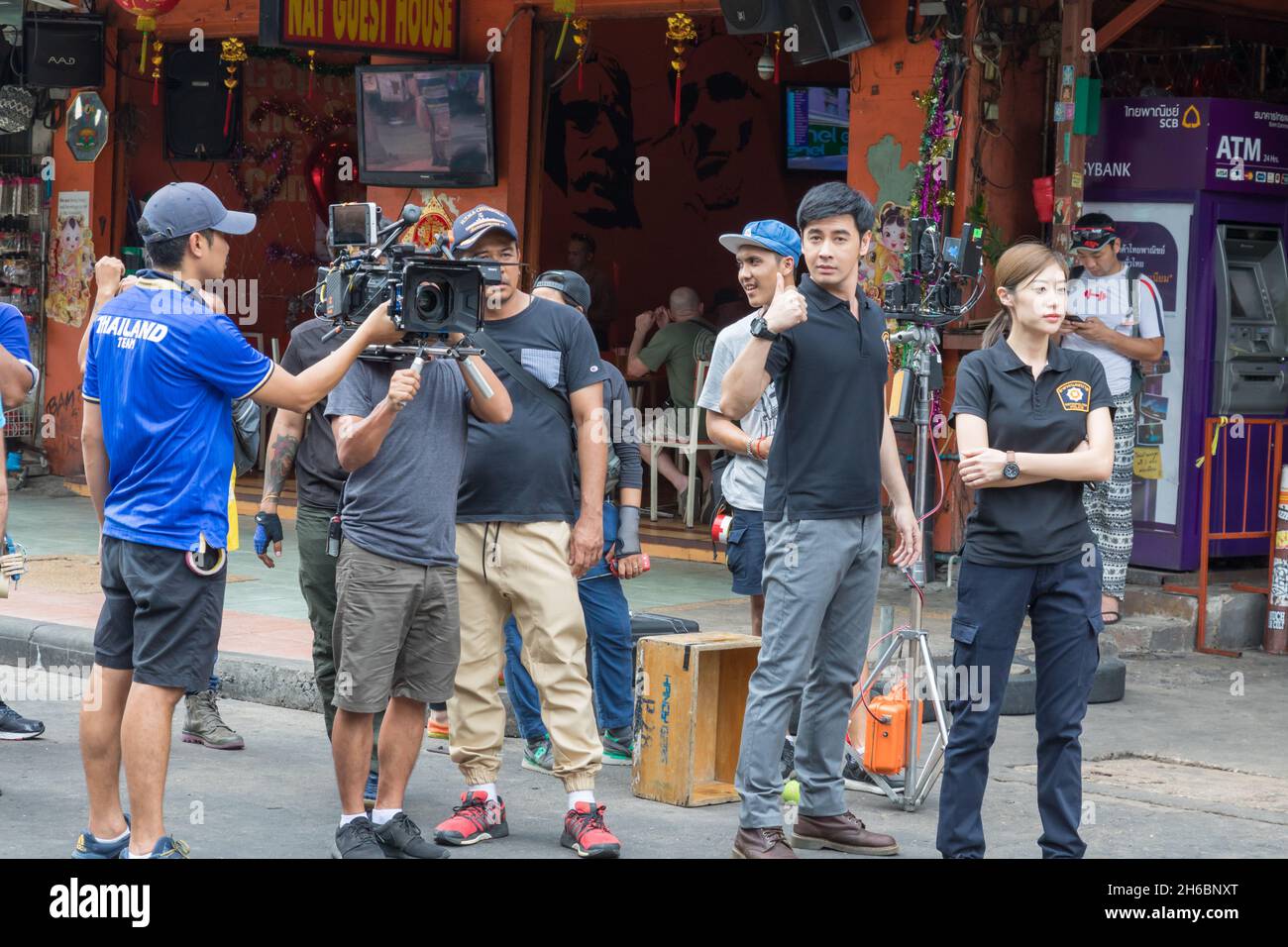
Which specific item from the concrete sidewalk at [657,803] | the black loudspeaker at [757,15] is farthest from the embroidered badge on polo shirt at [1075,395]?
the black loudspeaker at [757,15]

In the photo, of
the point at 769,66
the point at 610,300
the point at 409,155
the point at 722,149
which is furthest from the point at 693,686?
the point at 722,149

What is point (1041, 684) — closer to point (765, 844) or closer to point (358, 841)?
point (765, 844)

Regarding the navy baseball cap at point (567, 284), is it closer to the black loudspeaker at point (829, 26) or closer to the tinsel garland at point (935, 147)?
the tinsel garland at point (935, 147)

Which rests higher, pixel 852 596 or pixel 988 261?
pixel 988 261

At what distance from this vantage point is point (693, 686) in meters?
6.56

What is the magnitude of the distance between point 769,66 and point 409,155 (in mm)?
2758

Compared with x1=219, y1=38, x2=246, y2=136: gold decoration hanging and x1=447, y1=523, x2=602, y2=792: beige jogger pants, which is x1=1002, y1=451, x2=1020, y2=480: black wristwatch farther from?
x1=219, y1=38, x2=246, y2=136: gold decoration hanging

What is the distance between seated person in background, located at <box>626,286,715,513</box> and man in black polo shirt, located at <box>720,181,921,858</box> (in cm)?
727

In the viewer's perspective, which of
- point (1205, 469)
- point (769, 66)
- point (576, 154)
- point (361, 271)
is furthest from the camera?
point (576, 154)

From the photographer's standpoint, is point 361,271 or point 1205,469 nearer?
point 361,271

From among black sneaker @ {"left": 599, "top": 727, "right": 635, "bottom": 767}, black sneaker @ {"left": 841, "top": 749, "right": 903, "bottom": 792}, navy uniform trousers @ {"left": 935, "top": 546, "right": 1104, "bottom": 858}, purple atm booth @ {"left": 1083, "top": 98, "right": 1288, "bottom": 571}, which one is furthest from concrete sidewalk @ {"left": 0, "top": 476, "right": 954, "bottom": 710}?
navy uniform trousers @ {"left": 935, "top": 546, "right": 1104, "bottom": 858}

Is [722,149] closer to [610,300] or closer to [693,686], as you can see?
[610,300]

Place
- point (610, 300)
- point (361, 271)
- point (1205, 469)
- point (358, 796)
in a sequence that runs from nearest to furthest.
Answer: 1. point (361, 271)
2. point (358, 796)
3. point (1205, 469)
4. point (610, 300)

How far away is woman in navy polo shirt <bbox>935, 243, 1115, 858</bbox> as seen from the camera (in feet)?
17.8
